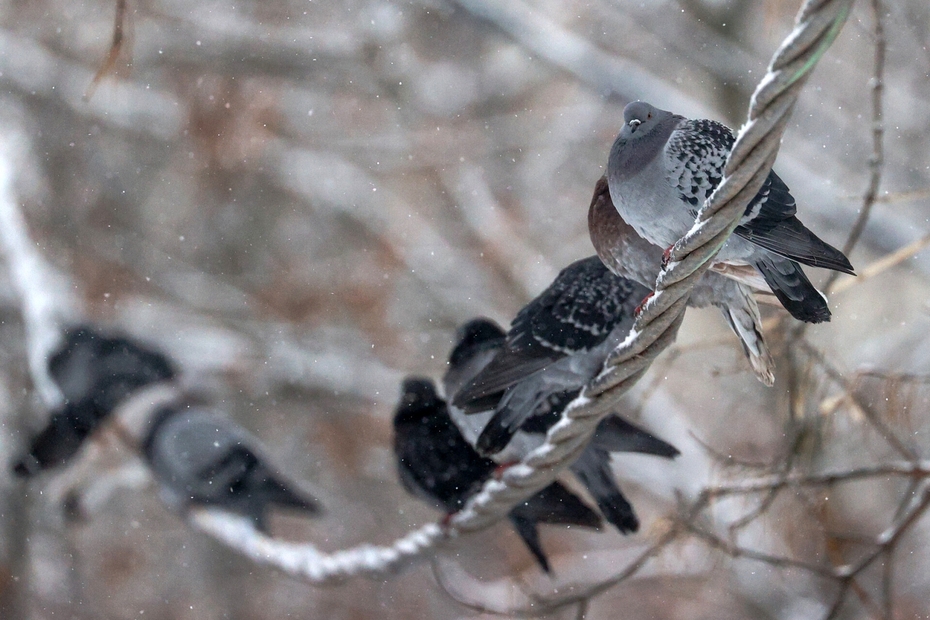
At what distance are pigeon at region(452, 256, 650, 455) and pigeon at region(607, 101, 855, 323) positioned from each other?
0.64ft

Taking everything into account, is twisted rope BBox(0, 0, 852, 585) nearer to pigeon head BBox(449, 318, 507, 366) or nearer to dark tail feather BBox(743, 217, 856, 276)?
dark tail feather BBox(743, 217, 856, 276)

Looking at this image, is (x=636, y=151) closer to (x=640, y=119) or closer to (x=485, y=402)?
(x=640, y=119)

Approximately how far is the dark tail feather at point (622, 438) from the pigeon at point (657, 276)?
20cm

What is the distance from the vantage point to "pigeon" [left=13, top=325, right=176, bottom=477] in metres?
1.89

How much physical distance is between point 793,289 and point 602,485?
411 millimetres

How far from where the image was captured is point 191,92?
3658mm

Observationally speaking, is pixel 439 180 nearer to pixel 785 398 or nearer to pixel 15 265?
pixel 15 265

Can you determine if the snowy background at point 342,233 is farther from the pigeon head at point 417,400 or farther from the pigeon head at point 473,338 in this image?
the pigeon head at point 473,338

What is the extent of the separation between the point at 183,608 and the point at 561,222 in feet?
8.67

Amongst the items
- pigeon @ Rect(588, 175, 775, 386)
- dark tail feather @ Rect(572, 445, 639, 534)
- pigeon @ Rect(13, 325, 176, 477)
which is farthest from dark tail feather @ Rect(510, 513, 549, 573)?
pigeon @ Rect(13, 325, 176, 477)

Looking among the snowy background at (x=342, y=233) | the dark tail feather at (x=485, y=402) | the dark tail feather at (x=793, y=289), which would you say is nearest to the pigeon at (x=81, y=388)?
the snowy background at (x=342, y=233)

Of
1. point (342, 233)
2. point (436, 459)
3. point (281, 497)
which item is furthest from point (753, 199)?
point (342, 233)

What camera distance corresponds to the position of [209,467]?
1798 mm

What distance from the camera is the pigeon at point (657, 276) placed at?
2.13 ft
